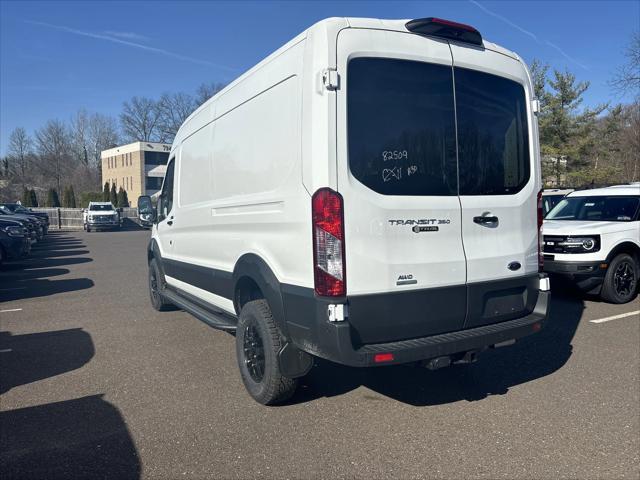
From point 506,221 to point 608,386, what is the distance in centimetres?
185

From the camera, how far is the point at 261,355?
4129mm

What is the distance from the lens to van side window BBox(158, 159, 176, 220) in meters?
6.73

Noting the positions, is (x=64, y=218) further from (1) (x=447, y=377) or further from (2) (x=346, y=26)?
(2) (x=346, y=26)

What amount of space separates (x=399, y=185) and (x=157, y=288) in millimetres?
4960

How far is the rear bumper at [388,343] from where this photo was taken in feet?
10.7

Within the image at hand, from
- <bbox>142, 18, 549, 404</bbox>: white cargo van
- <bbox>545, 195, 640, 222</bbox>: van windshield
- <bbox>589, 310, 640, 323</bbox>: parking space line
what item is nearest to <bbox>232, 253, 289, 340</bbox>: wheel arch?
<bbox>142, 18, 549, 404</bbox>: white cargo van

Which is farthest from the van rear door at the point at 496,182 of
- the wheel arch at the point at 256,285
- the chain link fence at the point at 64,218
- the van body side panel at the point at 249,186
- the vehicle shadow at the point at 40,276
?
the chain link fence at the point at 64,218

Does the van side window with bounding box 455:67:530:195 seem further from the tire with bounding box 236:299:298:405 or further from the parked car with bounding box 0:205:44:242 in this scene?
the parked car with bounding box 0:205:44:242

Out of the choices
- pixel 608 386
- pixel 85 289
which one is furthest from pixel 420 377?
pixel 85 289

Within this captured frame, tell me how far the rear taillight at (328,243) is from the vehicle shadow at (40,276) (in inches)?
319

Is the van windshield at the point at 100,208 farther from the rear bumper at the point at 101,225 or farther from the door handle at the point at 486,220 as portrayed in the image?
the door handle at the point at 486,220

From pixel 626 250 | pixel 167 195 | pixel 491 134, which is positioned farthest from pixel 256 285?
pixel 626 250

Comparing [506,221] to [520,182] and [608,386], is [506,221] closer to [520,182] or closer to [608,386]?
[520,182]

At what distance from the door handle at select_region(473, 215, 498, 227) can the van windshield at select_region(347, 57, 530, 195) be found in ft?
0.64
